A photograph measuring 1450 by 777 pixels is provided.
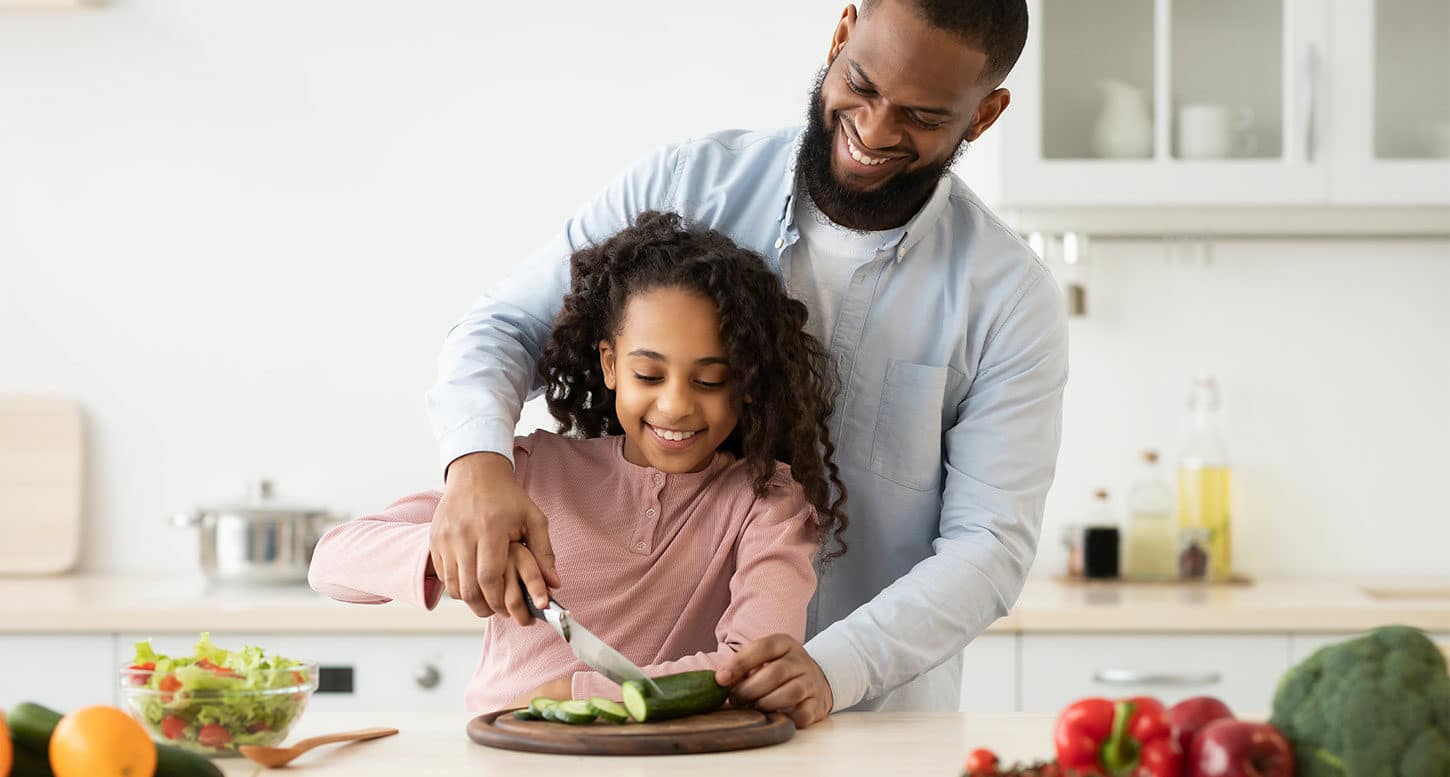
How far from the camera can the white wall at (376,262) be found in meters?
3.06

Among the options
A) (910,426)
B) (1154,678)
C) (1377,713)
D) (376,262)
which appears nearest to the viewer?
(1377,713)

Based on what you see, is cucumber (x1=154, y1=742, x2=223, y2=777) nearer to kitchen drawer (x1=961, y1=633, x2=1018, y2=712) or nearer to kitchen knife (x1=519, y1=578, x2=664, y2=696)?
kitchen knife (x1=519, y1=578, x2=664, y2=696)

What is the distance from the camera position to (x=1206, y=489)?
2961 mm

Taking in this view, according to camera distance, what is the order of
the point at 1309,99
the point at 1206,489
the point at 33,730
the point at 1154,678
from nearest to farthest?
1. the point at 33,730
2. the point at 1154,678
3. the point at 1309,99
4. the point at 1206,489

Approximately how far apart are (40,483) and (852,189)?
6.92ft

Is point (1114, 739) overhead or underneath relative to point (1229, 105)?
underneath

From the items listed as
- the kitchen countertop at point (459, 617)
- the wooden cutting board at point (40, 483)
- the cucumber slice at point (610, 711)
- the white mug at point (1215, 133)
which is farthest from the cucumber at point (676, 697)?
the wooden cutting board at point (40, 483)

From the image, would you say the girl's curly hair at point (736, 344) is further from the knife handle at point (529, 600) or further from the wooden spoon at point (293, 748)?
the wooden spoon at point (293, 748)

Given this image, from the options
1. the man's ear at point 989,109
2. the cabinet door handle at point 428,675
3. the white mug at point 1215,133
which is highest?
the white mug at point 1215,133

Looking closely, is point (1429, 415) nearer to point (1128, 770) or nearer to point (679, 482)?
point (679, 482)

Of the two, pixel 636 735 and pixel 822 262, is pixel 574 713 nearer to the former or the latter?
pixel 636 735

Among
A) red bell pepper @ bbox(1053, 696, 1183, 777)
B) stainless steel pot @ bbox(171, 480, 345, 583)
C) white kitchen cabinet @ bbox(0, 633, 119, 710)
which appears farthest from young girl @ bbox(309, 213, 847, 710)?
stainless steel pot @ bbox(171, 480, 345, 583)

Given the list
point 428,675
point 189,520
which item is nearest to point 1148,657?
point 428,675

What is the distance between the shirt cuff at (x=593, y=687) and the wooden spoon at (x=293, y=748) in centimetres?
20
